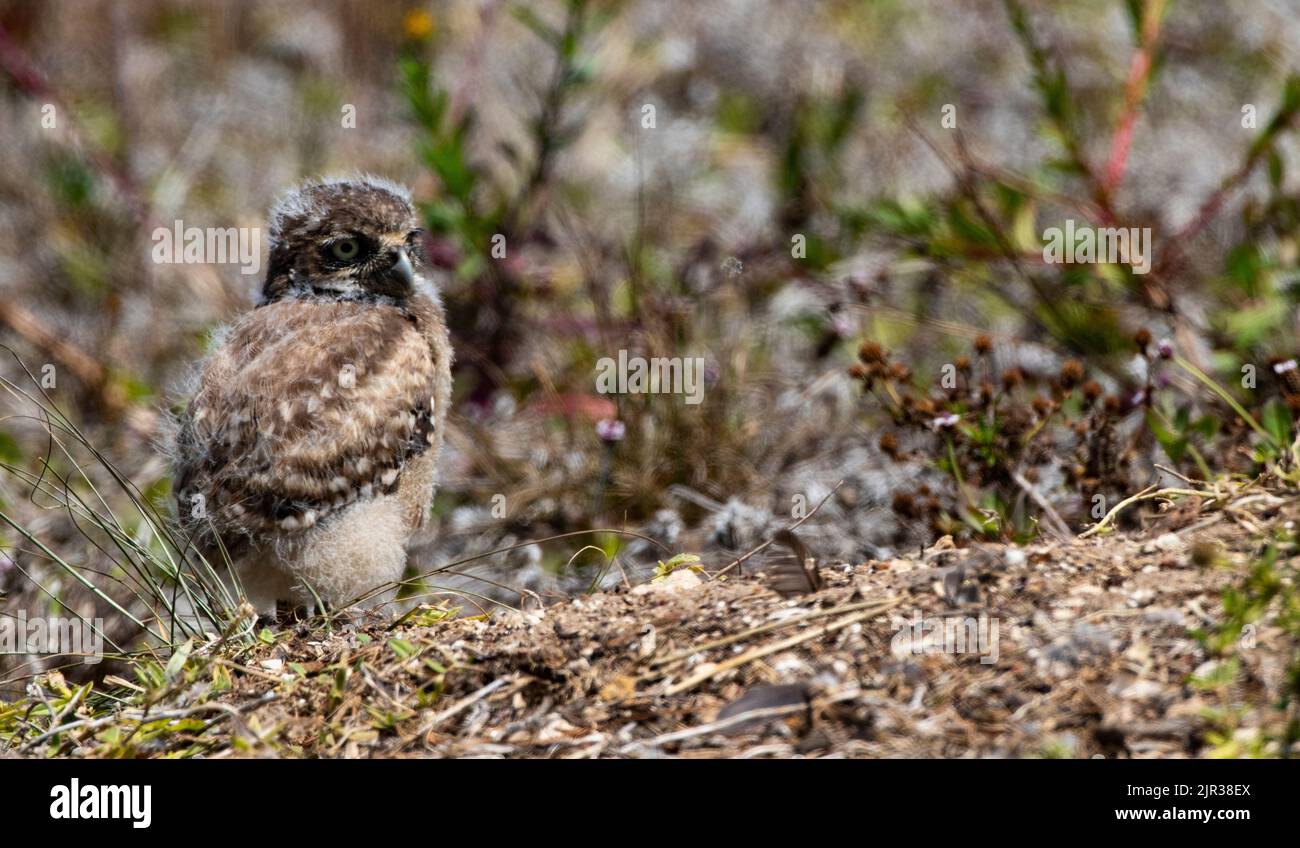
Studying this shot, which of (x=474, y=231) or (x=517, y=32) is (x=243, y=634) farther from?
(x=517, y=32)

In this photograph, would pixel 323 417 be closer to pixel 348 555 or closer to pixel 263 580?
pixel 348 555

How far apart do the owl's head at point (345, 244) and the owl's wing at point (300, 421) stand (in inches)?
8.6

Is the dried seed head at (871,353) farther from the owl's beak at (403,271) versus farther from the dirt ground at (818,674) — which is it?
the owl's beak at (403,271)

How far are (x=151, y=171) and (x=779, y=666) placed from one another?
8404mm

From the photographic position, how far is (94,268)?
9070mm

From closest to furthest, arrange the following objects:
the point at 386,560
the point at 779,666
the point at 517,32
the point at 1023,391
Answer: the point at 779,666 → the point at 386,560 → the point at 1023,391 → the point at 517,32

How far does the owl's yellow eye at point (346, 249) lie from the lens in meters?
5.42

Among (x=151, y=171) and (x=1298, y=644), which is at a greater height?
(x=151, y=171)

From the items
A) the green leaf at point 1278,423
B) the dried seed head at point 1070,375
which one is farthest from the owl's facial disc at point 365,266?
the green leaf at point 1278,423

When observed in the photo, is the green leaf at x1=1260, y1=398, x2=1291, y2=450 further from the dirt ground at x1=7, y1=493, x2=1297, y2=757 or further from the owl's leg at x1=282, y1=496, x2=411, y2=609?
the owl's leg at x1=282, y1=496, x2=411, y2=609

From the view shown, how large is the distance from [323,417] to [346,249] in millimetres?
845

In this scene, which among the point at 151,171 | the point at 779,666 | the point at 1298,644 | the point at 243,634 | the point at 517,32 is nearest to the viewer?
the point at 1298,644

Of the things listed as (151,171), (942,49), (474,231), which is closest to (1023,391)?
(474,231)

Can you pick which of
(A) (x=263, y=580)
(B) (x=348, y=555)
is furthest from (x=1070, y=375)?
(A) (x=263, y=580)
